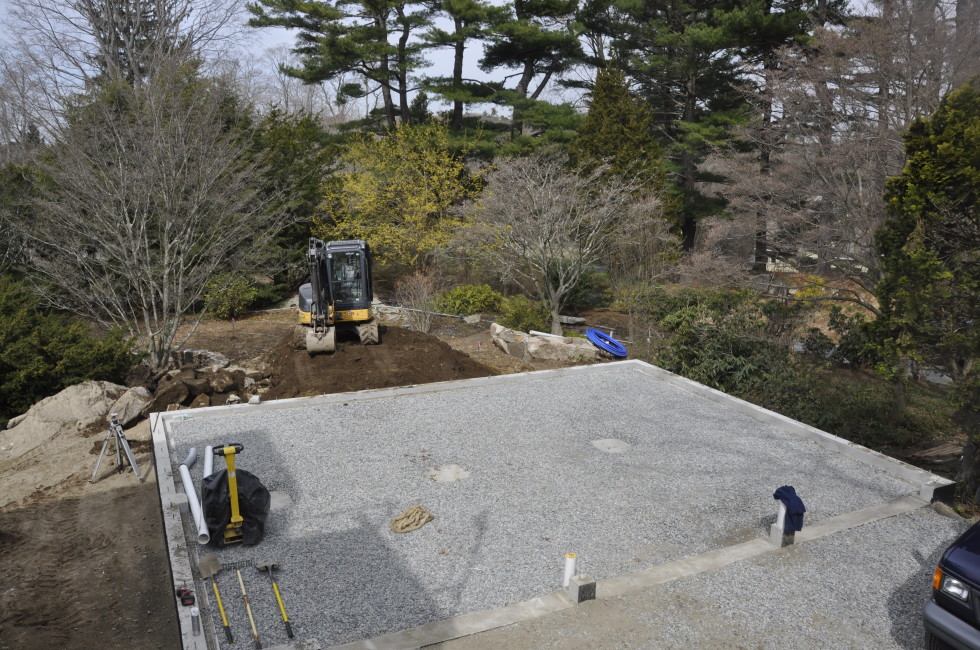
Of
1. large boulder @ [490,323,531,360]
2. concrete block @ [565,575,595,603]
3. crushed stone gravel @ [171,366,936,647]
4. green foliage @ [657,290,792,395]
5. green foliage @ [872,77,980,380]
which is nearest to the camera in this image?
concrete block @ [565,575,595,603]

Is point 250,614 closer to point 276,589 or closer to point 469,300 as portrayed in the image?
point 276,589

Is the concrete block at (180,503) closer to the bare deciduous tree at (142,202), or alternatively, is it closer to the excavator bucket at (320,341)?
the excavator bucket at (320,341)

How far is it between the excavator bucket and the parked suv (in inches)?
400

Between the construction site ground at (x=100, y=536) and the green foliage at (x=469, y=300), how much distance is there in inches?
272

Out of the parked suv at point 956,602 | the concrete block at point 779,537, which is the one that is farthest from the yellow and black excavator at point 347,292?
the parked suv at point 956,602

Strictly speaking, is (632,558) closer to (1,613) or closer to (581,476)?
(581,476)

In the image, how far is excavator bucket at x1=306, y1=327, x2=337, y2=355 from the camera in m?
12.1

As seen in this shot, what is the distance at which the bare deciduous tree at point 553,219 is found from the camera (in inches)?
641

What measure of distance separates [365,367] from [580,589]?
7753 millimetres

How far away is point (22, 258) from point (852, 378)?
65.2 feet

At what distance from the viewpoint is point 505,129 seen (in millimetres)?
25609

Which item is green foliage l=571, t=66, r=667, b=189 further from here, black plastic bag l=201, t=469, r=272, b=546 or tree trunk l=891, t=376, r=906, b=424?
black plastic bag l=201, t=469, r=272, b=546

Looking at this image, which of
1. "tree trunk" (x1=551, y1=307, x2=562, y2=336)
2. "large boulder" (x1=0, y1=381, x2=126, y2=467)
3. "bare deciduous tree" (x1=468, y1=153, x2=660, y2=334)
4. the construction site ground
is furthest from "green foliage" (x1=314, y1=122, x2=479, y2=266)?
"large boulder" (x1=0, y1=381, x2=126, y2=467)

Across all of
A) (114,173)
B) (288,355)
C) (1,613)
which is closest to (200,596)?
(1,613)
